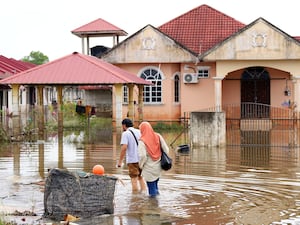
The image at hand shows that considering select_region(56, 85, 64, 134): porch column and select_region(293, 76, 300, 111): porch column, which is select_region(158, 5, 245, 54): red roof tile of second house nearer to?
select_region(293, 76, 300, 111): porch column

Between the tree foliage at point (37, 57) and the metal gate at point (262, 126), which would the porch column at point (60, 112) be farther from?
the tree foliage at point (37, 57)

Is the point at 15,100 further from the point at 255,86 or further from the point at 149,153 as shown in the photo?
the point at 149,153

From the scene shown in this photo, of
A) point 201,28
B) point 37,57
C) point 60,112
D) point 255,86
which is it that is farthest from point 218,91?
point 37,57

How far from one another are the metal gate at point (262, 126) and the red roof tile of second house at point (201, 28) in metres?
3.51

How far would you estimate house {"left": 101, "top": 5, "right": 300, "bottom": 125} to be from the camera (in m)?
32.8

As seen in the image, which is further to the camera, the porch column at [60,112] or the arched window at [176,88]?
the arched window at [176,88]

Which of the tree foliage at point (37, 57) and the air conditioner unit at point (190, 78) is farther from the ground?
the tree foliage at point (37, 57)

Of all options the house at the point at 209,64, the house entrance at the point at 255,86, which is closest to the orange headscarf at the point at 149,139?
the house at the point at 209,64

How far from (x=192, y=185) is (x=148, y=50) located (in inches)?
792

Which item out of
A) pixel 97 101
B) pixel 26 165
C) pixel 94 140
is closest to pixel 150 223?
pixel 26 165

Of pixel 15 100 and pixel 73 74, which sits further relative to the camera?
pixel 15 100

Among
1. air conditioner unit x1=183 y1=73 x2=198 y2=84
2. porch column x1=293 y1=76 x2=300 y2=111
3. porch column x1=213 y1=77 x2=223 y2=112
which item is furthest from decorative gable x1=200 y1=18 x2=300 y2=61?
air conditioner unit x1=183 y1=73 x2=198 y2=84

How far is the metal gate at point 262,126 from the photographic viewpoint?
25.8 meters

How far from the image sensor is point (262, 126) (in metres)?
31.9
